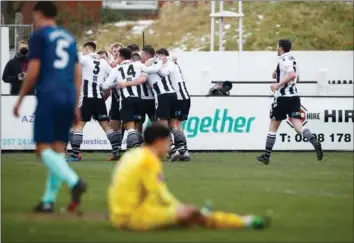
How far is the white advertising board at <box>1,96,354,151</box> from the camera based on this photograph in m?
26.2

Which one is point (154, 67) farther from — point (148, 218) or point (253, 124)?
point (148, 218)

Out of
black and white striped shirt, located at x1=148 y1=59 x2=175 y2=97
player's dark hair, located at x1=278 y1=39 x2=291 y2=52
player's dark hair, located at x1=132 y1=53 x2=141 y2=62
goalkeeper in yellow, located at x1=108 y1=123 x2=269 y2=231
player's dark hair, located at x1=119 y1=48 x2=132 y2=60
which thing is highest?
player's dark hair, located at x1=278 y1=39 x2=291 y2=52

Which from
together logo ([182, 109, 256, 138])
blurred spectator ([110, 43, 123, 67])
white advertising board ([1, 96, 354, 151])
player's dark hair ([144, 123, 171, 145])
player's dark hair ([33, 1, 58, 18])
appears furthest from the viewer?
together logo ([182, 109, 256, 138])

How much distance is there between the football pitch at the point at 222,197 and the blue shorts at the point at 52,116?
0.82 meters

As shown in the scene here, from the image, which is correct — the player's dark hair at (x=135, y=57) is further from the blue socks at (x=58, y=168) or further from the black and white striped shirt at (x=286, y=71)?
the blue socks at (x=58, y=168)

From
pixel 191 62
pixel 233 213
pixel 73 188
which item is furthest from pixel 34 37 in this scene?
pixel 191 62

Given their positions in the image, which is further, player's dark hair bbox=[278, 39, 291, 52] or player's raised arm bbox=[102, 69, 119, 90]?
player's raised arm bbox=[102, 69, 119, 90]

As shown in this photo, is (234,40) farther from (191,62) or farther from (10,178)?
(10,178)

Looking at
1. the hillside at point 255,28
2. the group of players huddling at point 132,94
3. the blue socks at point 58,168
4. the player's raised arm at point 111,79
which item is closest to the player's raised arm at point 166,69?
the group of players huddling at point 132,94

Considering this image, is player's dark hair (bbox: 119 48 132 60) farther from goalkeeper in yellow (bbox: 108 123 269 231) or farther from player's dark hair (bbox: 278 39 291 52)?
goalkeeper in yellow (bbox: 108 123 269 231)

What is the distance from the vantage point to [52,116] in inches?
541

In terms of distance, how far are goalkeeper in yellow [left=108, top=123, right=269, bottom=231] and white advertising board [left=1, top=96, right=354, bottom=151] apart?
1379 cm

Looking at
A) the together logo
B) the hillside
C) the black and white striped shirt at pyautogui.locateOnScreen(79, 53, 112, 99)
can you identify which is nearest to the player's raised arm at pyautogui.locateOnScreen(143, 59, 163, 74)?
the black and white striped shirt at pyautogui.locateOnScreen(79, 53, 112, 99)

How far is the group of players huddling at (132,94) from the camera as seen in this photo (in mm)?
22766
